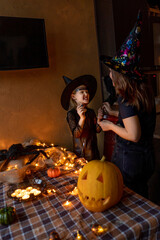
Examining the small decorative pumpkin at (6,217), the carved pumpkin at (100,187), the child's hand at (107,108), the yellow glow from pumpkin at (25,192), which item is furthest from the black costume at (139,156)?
the small decorative pumpkin at (6,217)

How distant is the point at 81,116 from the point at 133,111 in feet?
2.05

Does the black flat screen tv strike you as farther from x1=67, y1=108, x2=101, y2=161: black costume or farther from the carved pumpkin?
the carved pumpkin

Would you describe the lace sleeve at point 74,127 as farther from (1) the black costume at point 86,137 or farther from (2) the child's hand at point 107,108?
(2) the child's hand at point 107,108

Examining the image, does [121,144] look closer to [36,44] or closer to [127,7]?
[36,44]

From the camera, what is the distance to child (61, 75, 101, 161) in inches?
65.7

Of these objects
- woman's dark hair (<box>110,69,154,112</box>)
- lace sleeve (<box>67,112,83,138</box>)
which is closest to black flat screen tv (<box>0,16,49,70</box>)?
lace sleeve (<box>67,112,83,138</box>)

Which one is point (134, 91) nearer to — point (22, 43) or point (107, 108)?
point (107, 108)

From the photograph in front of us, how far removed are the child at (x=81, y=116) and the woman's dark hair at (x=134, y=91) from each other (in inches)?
21.9

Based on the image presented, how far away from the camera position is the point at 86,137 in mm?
1767

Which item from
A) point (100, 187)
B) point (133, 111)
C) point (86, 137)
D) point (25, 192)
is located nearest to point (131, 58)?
point (133, 111)

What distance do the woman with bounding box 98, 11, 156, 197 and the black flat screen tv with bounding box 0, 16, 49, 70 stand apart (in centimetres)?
90

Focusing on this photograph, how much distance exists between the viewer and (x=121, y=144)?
1.27 metres

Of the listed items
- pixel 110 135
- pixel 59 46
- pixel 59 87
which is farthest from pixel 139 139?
pixel 59 46

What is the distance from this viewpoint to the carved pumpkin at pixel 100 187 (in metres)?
0.90
